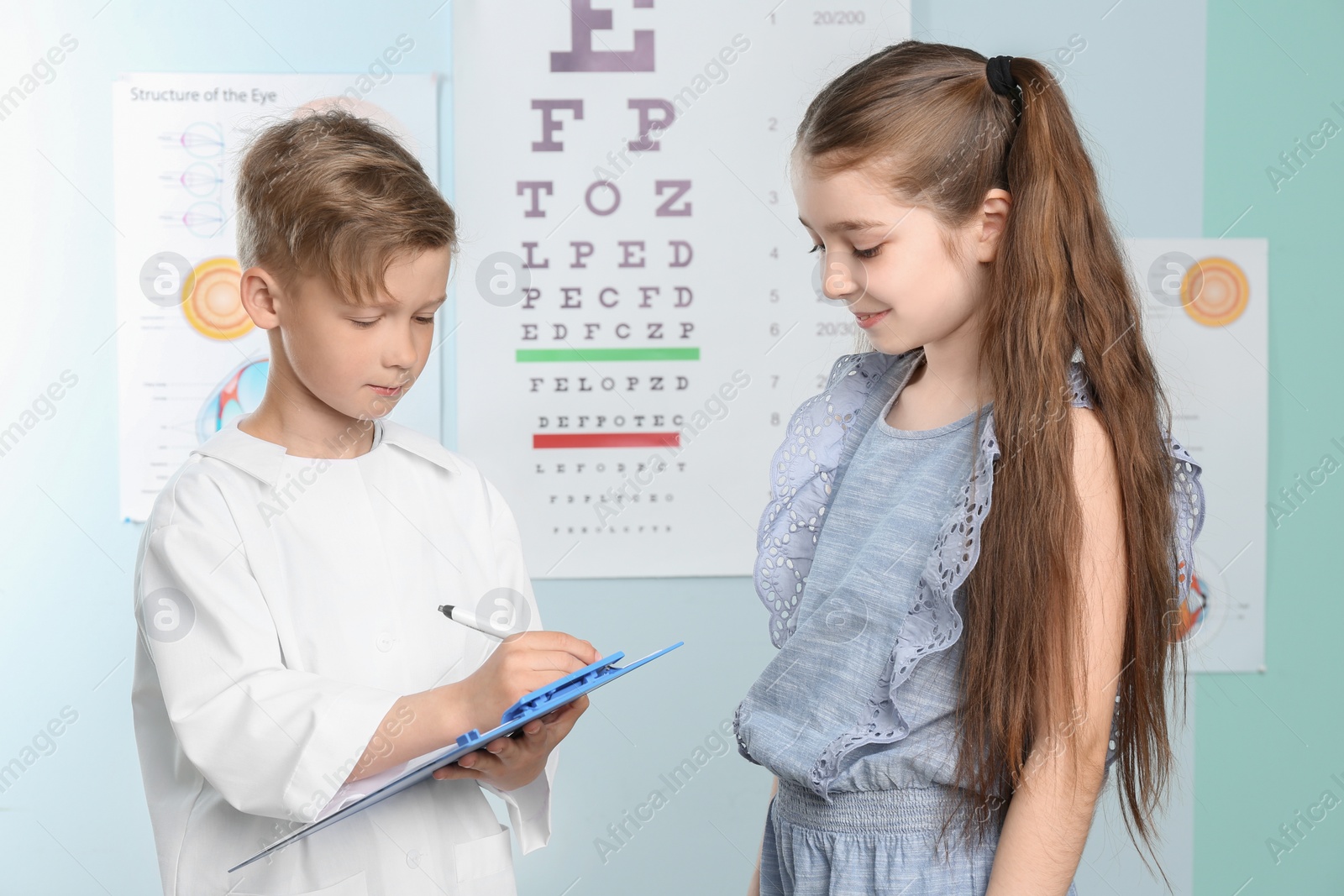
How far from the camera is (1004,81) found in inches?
27.2

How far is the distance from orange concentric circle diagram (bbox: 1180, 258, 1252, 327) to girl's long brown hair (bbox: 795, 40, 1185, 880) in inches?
37.9

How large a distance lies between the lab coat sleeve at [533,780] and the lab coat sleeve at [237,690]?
0.18 metres

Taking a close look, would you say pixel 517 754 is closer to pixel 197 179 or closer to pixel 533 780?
pixel 533 780

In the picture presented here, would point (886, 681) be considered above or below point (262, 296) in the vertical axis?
below

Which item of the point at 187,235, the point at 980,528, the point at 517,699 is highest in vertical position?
the point at 187,235

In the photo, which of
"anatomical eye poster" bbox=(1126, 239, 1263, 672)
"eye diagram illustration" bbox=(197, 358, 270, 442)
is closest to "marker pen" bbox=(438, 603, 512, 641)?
"eye diagram illustration" bbox=(197, 358, 270, 442)

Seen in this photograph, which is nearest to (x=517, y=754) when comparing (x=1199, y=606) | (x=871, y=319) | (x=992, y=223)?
(x=871, y=319)

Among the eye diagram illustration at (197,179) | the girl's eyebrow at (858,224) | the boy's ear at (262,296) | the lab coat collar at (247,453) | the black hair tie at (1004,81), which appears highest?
the eye diagram illustration at (197,179)

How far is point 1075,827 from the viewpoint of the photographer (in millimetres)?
653

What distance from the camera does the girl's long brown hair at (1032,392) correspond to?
2.09ft

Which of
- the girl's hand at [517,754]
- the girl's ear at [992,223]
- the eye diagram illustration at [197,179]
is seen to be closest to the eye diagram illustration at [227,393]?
the eye diagram illustration at [197,179]

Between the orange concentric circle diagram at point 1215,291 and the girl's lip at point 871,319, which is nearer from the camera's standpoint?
the girl's lip at point 871,319

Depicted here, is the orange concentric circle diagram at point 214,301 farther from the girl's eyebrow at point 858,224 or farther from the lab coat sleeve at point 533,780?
the girl's eyebrow at point 858,224

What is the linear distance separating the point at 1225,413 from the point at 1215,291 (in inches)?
7.5
